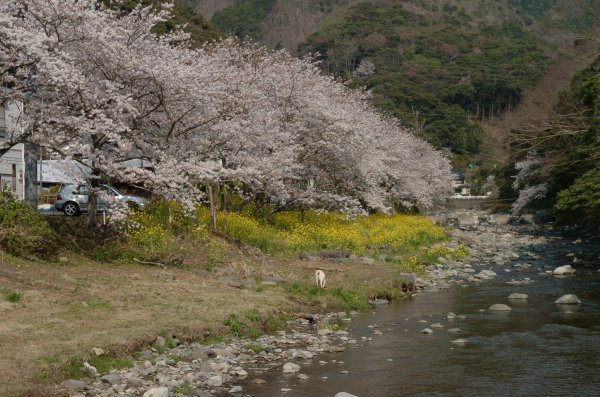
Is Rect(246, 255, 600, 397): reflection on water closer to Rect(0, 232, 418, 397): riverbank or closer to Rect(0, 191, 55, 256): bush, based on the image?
Rect(0, 232, 418, 397): riverbank

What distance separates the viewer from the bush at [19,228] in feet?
57.6

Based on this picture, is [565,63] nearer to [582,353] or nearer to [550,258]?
[550,258]

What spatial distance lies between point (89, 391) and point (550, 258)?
27046 millimetres

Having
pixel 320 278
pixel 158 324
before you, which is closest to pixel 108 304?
pixel 158 324

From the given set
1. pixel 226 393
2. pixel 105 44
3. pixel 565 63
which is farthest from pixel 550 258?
pixel 565 63

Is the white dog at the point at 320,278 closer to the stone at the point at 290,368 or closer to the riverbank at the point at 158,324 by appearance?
the riverbank at the point at 158,324

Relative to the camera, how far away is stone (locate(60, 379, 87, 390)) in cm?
1040

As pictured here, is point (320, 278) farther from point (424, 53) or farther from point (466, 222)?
point (424, 53)

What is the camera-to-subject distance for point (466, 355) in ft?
45.1

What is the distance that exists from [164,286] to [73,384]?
7041mm

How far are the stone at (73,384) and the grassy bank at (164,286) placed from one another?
23 cm

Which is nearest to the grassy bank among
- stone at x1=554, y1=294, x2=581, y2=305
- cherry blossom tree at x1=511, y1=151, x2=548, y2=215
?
stone at x1=554, y1=294, x2=581, y2=305

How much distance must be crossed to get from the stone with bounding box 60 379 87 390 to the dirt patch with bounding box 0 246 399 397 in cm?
23

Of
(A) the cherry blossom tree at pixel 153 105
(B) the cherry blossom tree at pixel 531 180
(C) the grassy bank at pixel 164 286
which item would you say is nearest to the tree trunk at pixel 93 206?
(A) the cherry blossom tree at pixel 153 105
